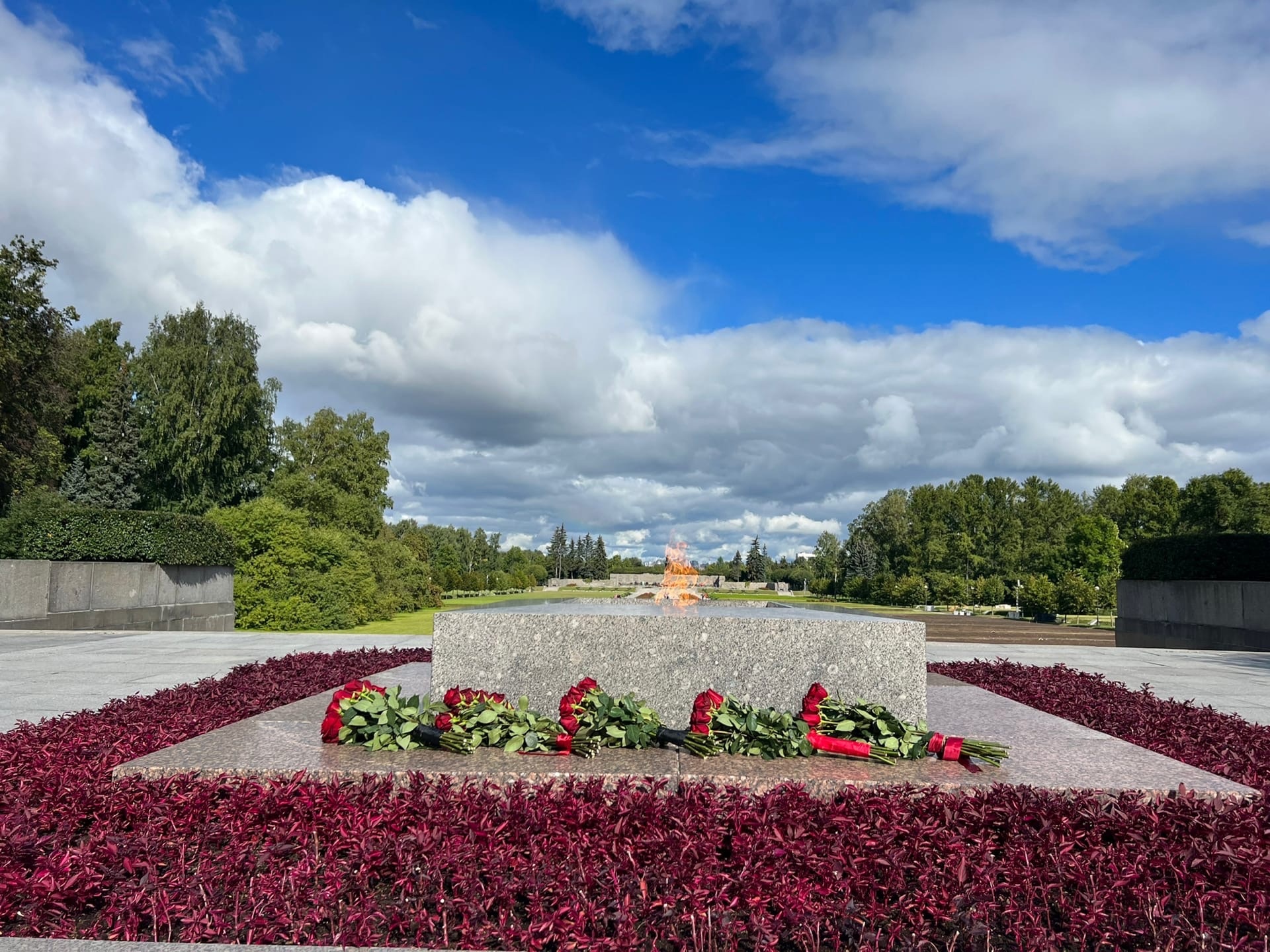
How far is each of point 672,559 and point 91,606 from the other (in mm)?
14896

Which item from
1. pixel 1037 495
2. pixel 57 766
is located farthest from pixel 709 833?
pixel 1037 495

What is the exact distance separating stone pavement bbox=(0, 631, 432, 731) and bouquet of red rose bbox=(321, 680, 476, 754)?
3.50 meters

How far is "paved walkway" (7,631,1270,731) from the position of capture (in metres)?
7.72

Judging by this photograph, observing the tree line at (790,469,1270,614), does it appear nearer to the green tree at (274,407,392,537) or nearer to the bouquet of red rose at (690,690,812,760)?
the green tree at (274,407,392,537)

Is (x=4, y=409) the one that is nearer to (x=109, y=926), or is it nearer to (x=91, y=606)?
(x=91, y=606)

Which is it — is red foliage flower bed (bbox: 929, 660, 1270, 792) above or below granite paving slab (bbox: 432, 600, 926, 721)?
below

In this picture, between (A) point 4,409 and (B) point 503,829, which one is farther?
(A) point 4,409

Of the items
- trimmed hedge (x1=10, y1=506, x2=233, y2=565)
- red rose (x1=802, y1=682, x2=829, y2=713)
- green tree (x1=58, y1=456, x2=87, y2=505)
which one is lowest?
red rose (x1=802, y1=682, x2=829, y2=713)

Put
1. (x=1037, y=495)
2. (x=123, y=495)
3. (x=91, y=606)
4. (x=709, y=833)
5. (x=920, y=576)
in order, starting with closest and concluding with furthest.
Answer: (x=709, y=833) < (x=91, y=606) < (x=123, y=495) < (x=920, y=576) < (x=1037, y=495)

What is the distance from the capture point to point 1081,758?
4266mm

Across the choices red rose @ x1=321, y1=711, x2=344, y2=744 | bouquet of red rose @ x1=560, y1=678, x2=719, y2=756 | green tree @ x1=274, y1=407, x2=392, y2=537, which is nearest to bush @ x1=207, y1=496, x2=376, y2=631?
green tree @ x1=274, y1=407, x2=392, y2=537

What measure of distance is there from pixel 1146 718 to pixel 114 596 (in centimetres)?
1801

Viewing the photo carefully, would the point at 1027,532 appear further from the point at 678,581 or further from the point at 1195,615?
the point at 678,581

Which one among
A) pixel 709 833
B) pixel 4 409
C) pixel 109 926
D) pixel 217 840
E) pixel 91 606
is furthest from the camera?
pixel 4 409
